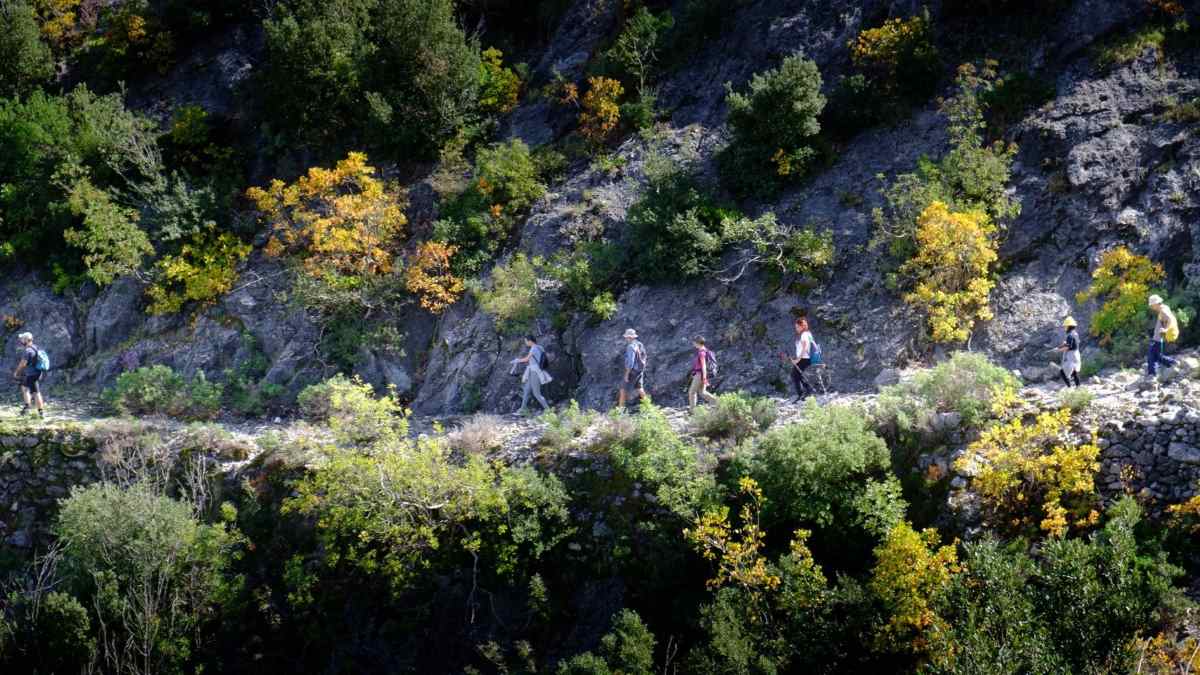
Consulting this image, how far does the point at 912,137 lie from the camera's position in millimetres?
18922

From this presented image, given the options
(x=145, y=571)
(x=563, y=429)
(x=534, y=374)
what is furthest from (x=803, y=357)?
(x=145, y=571)

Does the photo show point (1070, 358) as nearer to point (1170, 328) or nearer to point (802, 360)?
point (1170, 328)

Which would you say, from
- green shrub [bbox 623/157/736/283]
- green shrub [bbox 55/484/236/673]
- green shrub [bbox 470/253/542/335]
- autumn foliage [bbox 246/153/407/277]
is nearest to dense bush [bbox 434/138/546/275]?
green shrub [bbox 470/253/542/335]

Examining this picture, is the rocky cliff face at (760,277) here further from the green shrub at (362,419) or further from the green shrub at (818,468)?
the green shrub at (818,468)

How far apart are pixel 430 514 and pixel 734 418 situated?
4.72 m

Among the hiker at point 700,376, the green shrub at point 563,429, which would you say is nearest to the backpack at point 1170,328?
the hiker at point 700,376

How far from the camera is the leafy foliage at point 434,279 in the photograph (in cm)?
1964

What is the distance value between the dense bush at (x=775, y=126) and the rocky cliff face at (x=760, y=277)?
50cm

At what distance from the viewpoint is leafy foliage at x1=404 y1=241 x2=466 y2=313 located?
64.4 ft

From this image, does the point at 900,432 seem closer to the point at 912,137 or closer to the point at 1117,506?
the point at 1117,506

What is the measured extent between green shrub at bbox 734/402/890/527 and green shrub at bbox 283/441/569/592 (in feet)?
9.96

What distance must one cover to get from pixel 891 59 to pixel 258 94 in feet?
47.6

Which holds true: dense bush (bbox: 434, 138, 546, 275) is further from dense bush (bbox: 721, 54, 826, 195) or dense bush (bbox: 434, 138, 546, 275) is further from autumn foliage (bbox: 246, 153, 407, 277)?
dense bush (bbox: 721, 54, 826, 195)

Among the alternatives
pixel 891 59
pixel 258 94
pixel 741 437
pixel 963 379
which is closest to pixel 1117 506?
pixel 963 379
